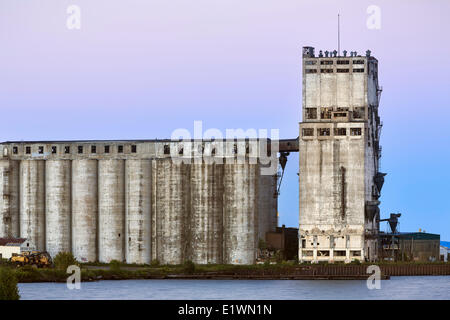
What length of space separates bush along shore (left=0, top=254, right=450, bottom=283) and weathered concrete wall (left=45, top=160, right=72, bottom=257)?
287 inches

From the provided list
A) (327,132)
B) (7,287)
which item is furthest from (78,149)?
(7,287)

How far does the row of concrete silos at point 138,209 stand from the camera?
136 m

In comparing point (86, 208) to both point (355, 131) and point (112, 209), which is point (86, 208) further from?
point (355, 131)

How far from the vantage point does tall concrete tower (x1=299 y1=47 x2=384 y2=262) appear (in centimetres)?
13275

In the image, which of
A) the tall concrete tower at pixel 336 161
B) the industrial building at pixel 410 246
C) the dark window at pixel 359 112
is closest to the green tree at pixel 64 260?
the tall concrete tower at pixel 336 161

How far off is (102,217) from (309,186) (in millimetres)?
25413

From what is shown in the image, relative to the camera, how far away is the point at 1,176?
5723 inches

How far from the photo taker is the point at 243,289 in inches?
4624

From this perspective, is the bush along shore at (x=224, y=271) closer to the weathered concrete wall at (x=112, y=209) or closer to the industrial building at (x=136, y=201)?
the industrial building at (x=136, y=201)

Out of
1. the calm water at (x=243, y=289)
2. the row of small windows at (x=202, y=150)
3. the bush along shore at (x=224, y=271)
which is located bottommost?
the calm water at (x=243, y=289)

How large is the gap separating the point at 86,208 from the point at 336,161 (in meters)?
30.7

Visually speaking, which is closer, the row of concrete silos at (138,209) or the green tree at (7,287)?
the green tree at (7,287)
